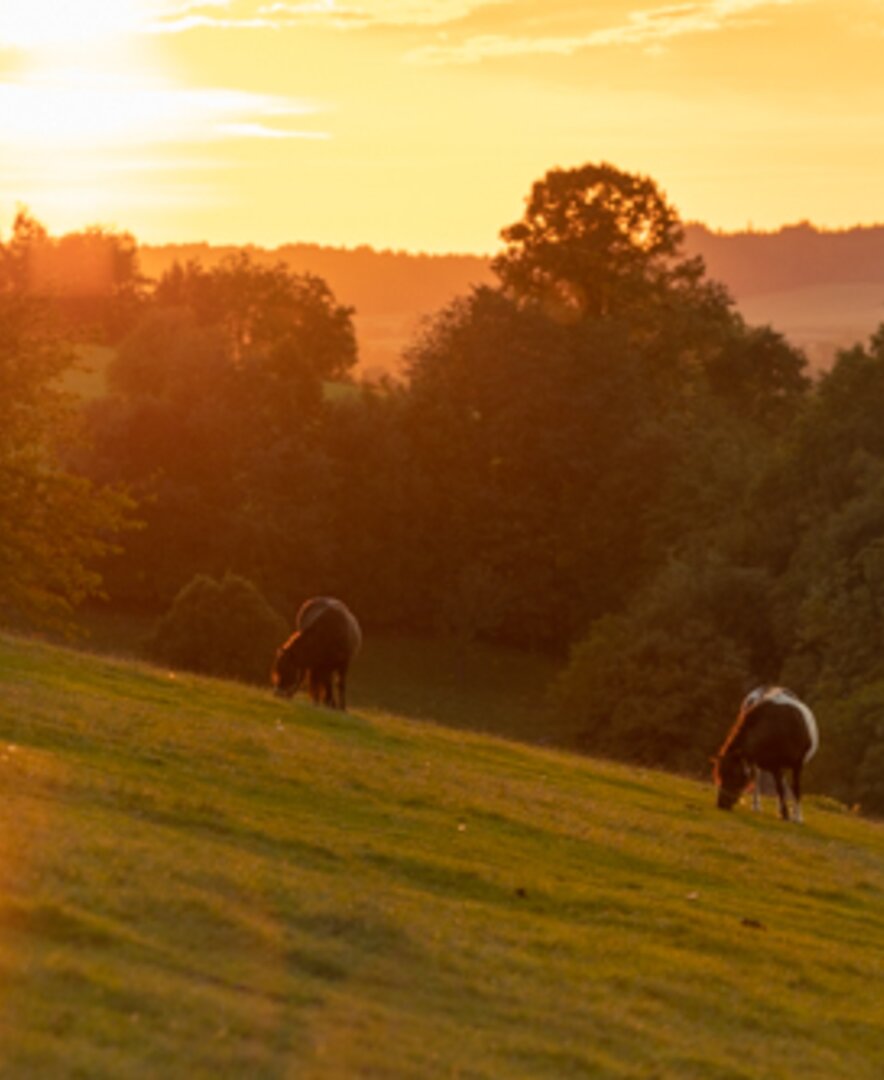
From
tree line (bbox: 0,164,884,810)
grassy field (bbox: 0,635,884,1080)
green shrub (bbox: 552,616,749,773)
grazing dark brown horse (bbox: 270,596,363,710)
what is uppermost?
tree line (bbox: 0,164,884,810)

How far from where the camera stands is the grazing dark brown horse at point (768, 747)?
86.1ft

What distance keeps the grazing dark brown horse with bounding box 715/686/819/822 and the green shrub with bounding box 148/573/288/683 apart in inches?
1340

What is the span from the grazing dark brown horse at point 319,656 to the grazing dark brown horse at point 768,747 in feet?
24.8

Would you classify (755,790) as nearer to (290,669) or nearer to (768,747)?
(768,747)

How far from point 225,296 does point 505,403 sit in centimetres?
4105

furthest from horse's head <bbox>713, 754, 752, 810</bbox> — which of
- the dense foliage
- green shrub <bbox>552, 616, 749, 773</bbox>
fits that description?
green shrub <bbox>552, 616, 749, 773</bbox>

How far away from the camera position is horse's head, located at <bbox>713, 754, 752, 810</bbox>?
26.8 metres

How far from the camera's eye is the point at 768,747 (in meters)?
26.3

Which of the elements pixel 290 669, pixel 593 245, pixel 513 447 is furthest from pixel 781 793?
pixel 593 245

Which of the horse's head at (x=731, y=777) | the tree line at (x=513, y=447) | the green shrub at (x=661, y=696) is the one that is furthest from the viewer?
the tree line at (x=513, y=447)

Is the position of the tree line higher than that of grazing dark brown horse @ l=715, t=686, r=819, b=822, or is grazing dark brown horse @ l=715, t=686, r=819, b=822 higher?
the tree line

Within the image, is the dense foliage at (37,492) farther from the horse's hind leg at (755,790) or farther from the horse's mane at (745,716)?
the horse's hind leg at (755,790)

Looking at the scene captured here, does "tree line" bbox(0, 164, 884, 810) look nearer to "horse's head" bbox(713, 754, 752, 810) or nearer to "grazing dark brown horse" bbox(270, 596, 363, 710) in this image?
"grazing dark brown horse" bbox(270, 596, 363, 710)

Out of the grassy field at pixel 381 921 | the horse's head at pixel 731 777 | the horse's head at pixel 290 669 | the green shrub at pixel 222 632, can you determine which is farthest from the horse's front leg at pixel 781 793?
the green shrub at pixel 222 632
